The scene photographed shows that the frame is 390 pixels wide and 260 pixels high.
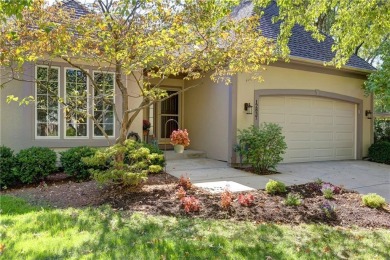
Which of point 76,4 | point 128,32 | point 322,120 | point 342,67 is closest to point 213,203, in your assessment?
point 128,32

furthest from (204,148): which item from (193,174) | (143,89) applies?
(143,89)

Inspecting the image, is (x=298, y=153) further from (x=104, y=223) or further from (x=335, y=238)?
(x=104, y=223)

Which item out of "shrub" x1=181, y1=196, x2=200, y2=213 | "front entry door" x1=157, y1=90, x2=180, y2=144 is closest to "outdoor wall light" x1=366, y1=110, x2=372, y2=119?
"front entry door" x1=157, y1=90, x2=180, y2=144

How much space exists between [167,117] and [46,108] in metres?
4.91

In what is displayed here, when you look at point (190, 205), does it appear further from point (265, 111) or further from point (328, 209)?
point (265, 111)

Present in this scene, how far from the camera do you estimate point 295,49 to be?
1079cm

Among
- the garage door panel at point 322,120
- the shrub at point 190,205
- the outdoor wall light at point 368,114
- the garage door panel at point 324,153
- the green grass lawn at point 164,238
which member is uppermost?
the outdoor wall light at point 368,114

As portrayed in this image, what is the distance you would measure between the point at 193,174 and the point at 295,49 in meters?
5.78

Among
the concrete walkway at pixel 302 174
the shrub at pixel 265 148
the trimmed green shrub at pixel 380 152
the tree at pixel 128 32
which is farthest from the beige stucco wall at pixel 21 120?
the trimmed green shrub at pixel 380 152

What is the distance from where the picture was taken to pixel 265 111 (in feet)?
34.2

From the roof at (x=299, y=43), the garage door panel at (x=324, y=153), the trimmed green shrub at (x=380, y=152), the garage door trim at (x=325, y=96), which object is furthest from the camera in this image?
the trimmed green shrub at (x=380, y=152)

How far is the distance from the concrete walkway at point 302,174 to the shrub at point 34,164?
9.52 ft

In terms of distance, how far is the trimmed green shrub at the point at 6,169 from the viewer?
690 cm

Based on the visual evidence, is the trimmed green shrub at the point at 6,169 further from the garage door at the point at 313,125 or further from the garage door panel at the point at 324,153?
the garage door panel at the point at 324,153
